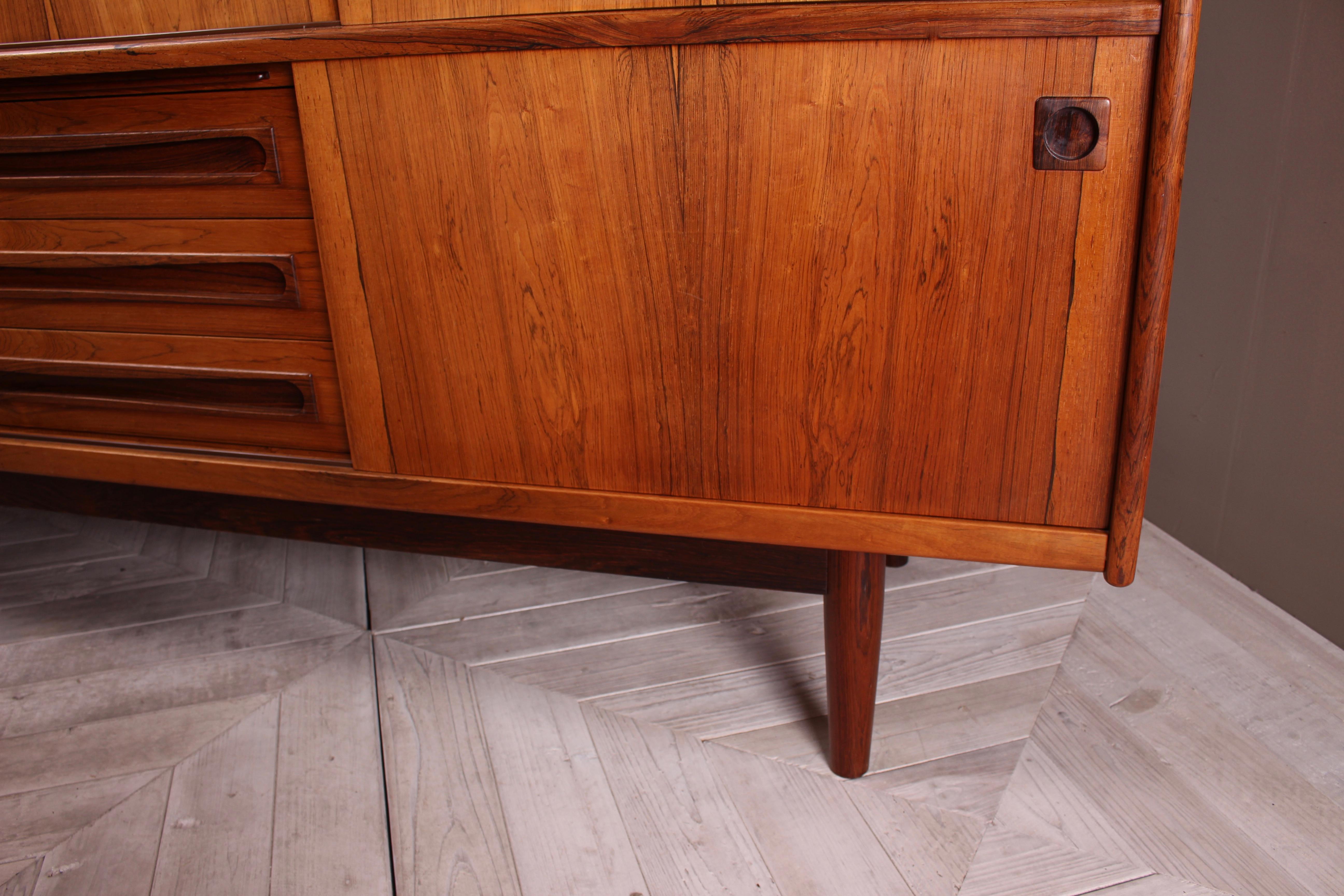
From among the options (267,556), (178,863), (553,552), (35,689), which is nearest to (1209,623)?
(553,552)

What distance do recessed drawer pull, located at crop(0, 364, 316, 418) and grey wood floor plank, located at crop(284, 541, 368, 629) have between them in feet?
0.93

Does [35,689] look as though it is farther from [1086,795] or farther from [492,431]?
[1086,795]

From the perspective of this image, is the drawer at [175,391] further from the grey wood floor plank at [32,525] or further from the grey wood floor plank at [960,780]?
the grey wood floor plank at [960,780]

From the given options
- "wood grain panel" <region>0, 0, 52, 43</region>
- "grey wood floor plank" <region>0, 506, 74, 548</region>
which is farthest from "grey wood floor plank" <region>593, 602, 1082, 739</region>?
"grey wood floor plank" <region>0, 506, 74, 548</region>

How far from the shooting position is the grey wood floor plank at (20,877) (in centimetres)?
80

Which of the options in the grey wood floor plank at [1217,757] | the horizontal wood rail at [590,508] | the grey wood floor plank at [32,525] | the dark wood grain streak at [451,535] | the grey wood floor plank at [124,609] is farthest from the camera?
the grey wood floor plank at [32,525]

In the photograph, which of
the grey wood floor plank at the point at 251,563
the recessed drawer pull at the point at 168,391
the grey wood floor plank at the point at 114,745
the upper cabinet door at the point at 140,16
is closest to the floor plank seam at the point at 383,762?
the grey wood floor plank at the point at 114,745

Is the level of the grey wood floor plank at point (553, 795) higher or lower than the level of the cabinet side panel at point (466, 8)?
lower

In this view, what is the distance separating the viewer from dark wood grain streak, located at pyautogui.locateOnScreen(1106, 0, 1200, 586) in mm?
571

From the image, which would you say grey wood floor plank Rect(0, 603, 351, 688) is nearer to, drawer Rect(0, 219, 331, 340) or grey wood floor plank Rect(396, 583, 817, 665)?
grey wood floor plank Rect(396, 583, 817, 665)

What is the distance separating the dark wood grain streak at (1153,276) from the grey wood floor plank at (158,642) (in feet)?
2.89

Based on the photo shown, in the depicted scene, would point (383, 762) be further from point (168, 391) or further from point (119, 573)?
point (119, 573)

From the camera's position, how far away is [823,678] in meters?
1.03

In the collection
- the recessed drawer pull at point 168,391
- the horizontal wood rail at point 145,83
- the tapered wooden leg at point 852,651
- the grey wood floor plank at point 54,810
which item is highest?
the horizontal wood rail at point 145,83
